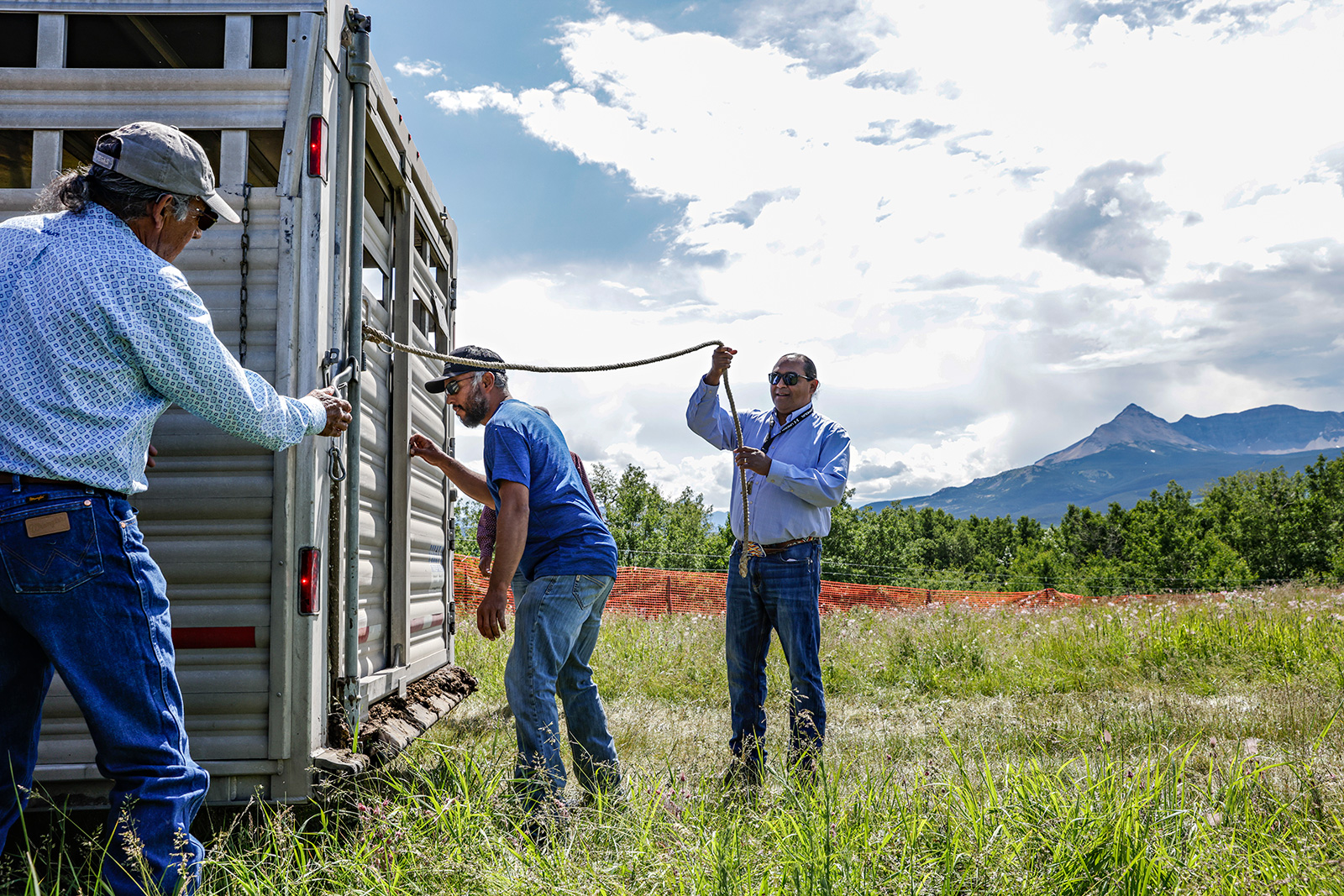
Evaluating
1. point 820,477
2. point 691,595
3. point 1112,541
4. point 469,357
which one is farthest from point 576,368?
point 1112,541

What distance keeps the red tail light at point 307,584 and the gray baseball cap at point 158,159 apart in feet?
3.61

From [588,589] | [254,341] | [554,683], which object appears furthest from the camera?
[588,589]

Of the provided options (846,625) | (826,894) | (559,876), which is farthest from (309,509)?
(846,625)

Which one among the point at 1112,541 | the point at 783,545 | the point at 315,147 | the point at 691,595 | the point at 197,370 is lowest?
the point at 1112,541

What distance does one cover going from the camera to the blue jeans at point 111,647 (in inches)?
72.6

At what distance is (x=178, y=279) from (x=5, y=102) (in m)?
1.29

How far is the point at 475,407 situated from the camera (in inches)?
135

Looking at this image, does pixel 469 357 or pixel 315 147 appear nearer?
pixel 315 147

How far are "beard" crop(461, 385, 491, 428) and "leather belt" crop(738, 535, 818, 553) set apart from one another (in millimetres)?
1454

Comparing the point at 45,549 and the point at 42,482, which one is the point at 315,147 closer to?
the point at 42,482

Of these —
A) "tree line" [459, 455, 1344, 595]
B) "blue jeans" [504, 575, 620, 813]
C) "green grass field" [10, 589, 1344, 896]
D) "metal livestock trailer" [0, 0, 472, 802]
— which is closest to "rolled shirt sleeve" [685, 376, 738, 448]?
"blue jeans" [504, 575, 620, 813]

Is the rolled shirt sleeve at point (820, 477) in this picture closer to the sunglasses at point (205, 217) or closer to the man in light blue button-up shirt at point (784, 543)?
the man in light blue button-up shirt at point (784, 543)

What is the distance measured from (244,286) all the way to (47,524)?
102cm

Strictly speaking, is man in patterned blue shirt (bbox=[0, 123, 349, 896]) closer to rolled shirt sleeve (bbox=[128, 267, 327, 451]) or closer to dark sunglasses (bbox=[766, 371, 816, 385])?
rolled shirt sleeve (bbox=[128, 267, 327, 451])
